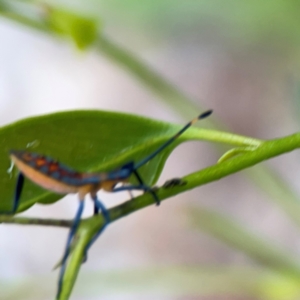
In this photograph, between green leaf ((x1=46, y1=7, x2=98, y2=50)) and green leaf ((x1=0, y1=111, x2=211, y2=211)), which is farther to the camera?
green leaf ((x1=46, y1=7, x2=98, y2=50))

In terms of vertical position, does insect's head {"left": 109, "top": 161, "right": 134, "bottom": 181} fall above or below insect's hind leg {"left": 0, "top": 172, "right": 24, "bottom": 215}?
above

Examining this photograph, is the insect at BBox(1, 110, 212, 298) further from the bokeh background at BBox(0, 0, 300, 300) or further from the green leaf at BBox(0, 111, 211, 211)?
the bokeh background at BBox(0, 0, 300, 300)

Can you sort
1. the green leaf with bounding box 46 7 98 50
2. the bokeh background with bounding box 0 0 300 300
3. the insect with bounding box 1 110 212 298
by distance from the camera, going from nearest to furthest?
1. the insect with bounding box 1 110 212 298
2. the green leaf with bounding box 46 7 98 50
3. the bokeh background with bounding box 0 0 300 300

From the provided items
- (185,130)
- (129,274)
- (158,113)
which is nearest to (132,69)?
(185,130)

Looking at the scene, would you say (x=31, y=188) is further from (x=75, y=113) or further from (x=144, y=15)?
(x=144, y=15)

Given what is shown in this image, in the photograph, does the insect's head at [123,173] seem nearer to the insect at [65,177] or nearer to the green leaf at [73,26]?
the insect at [65,177]

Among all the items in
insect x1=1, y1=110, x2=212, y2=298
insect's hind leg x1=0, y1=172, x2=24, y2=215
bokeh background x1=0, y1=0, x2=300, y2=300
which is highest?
insect x1=1, y1=110, x2=212, y2=298

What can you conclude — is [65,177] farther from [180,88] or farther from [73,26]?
[180,88]

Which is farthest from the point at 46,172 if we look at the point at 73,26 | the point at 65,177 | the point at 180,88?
the point at 180,88

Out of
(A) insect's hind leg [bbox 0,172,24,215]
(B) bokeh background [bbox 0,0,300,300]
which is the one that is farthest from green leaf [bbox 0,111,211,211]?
(B) bokeh background [bbox 0,0,300,300]
